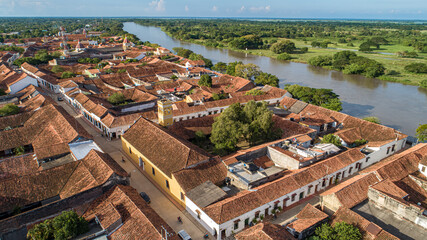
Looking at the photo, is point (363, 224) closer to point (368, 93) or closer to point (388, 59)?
point (368, 93)

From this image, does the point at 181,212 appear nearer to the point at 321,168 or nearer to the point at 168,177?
the point at 168,177

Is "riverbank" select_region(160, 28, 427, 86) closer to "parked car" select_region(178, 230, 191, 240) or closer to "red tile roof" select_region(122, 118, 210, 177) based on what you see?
"red tile roof" select_region(122, 118, 210, 177)

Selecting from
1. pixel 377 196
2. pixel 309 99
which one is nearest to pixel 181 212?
pixel 377 196

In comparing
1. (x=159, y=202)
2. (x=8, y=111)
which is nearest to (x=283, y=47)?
(x=8, y=111)

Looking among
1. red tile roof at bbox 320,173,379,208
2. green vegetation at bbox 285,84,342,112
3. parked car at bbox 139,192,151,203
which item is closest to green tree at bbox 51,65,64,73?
green vegetation at bbox 285,84,342,112

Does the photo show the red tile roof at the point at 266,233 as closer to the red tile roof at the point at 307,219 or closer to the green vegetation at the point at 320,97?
the red tile roof at the point at 307,219
